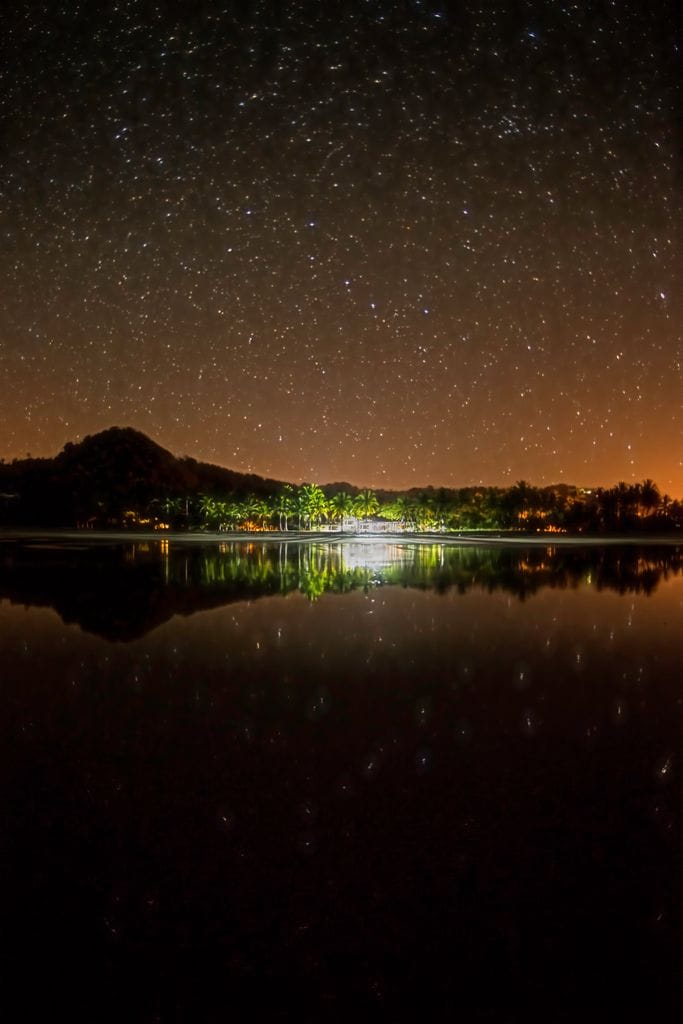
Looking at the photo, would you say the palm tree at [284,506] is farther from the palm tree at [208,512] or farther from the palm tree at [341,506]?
the palm tree at [341,506]

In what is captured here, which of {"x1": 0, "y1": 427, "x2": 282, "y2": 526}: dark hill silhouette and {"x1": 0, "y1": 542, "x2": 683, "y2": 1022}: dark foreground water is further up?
{"x1": 0, "y1": 427, "x2": 282, "y2": 526}: dark hill silhouette

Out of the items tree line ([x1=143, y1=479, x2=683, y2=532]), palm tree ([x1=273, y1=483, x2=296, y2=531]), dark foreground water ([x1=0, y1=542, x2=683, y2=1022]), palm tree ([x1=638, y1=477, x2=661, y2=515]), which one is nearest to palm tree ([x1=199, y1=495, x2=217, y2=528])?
tree line ([x1=143, y1=479, x2=683, y2=532])

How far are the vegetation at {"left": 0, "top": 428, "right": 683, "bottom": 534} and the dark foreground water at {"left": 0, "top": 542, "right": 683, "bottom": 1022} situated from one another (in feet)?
360

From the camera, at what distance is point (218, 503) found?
438 ft

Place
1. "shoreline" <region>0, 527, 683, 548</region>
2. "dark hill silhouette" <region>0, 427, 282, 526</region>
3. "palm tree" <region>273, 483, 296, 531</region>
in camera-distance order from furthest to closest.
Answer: "palm tree" <region>273, 483, 296, 531</region>, "dark hill silhouette" <region>0, 427, 282, 526</region>, "shoreline" <region>0, 527, 683, 548</region>

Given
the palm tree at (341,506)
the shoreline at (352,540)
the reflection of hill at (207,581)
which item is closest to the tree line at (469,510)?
the palm tree at (341,506)

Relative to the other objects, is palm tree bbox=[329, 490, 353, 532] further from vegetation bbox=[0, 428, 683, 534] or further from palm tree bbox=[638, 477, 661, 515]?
palm tree bbox=[638, 477, 661, 515]

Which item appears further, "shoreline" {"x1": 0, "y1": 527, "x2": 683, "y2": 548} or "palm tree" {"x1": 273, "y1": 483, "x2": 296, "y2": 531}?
"palm tree" {"x1": 273, "y1": 483, "x2": 296, "y2": 531}

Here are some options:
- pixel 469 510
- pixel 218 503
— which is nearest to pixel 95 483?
pixel 218 503

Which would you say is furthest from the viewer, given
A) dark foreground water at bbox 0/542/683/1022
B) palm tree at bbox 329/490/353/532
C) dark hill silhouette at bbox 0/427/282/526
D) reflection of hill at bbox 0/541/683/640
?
palm tree at bbox 329/490/353/532

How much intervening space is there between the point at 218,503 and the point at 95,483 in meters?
26.9

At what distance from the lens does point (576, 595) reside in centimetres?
1712

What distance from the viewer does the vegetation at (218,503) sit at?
130 m

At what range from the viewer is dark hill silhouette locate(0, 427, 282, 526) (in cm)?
12912
